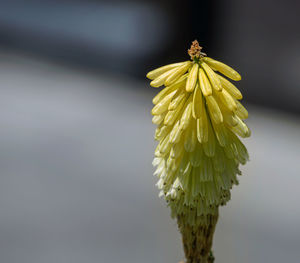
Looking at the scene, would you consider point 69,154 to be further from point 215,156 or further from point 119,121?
point 215,156

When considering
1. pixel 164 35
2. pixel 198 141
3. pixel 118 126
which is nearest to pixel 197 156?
pixel 198 141

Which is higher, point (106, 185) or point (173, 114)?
point (106, 185)

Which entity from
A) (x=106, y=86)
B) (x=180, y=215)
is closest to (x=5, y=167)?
(x=106, y=86)

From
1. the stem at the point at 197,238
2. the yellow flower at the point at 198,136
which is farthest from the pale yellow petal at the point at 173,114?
the stem at the point at 197,238

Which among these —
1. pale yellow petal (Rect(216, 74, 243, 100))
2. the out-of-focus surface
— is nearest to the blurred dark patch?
the out-of-focus surface

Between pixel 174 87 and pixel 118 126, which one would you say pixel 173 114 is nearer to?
pixel 174 87

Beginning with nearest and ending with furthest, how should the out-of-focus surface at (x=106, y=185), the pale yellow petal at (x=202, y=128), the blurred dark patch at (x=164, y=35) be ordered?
the pale yellow petal at (x=202, y=128)
the out-of-focus surface at (x=106, y=185)
the blurred dark patch at (x=164, y=35)

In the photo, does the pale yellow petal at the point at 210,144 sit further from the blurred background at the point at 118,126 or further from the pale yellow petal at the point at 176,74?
the blurred background at the point at 118,126
